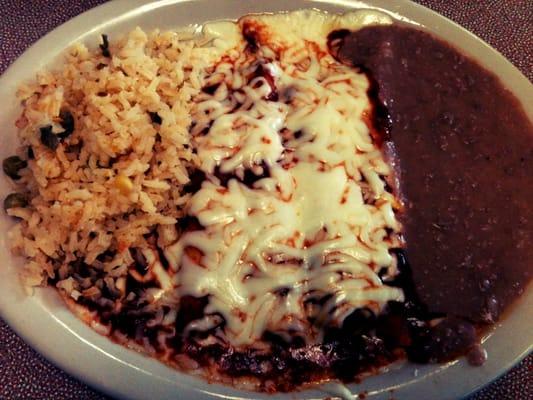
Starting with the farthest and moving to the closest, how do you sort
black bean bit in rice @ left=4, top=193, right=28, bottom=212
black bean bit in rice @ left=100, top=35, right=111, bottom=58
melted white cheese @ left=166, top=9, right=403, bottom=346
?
black bean bit in rice @ left=100, top=35, right=111, bottom=58
black bean bit in rice @ left=4, top=193, right=28, bottom=212
melted white cheese @ left=166, top=9, right=403, bottom=346

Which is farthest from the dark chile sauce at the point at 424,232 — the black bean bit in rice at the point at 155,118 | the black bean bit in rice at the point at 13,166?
the black bean bit in rice at the point at 13,166

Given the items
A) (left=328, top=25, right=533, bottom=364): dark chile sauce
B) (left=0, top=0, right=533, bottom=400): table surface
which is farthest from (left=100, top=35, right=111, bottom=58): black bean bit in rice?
(left=328, top=25, right=533, bottom=364): dark chile sauce

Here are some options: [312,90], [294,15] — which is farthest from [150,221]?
[294,15]

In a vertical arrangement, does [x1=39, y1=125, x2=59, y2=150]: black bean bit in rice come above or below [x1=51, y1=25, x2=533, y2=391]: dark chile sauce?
above

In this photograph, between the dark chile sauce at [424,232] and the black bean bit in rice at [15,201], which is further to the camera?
the black bean bit in rice at [15,201]

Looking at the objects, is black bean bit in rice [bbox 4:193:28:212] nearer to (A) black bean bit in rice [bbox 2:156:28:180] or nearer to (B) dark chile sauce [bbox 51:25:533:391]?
(A) black bean bit in rice [bbox 2:156:28:180]

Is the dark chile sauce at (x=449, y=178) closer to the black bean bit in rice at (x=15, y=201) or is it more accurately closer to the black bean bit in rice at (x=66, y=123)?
the black bean bit in rice at (x=66, y=123)
